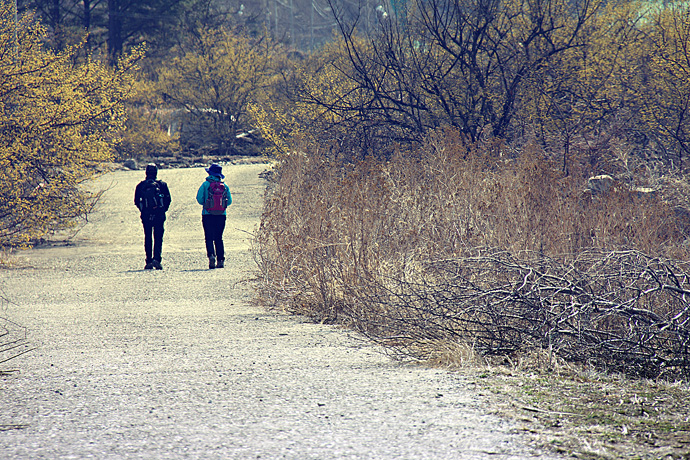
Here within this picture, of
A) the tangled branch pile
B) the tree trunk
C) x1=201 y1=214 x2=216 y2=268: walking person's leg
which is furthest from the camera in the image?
the tree trunk

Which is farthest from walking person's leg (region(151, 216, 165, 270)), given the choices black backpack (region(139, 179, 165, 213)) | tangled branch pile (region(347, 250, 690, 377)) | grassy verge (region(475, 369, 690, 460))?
grassy verge (region(475, 369, 690, 460))

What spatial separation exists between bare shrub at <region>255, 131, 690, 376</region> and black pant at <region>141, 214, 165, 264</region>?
229 centimetres

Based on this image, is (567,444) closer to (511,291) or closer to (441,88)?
(511,291)

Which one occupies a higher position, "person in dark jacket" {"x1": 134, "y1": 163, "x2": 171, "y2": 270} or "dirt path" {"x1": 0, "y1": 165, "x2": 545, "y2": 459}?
"person in dark jacket" {"x1": 134, "y1": 163, "x2": 171, "y2": 270}

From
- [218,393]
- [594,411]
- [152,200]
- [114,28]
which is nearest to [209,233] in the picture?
[152,200]

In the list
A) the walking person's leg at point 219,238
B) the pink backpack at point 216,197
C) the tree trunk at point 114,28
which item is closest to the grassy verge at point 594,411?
the pink backpack at point 216,197

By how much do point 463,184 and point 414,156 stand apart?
3.03 m

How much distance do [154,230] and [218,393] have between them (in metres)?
7.97

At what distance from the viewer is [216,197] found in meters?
11.3

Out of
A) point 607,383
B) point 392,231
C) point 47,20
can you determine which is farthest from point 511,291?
point 47,20

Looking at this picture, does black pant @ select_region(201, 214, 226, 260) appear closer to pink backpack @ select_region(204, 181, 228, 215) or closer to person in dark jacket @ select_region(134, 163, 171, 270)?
pink backpack @ select_region(204, 181, 228, 215)

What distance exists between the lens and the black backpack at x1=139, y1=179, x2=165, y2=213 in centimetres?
1130

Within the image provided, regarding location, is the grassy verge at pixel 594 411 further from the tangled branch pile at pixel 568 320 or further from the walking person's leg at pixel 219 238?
the walking person's leg at pixel 219 238

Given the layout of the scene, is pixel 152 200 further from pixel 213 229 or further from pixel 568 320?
pixel 568 320
